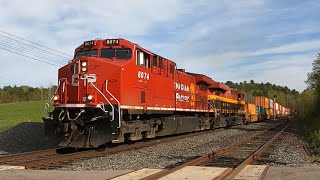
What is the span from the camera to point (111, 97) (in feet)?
43.0

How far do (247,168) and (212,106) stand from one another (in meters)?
17.8

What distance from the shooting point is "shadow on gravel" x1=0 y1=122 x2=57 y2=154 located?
15454mm

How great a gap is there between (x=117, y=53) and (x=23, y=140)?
669cm

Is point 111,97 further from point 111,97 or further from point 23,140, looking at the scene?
point 23,140

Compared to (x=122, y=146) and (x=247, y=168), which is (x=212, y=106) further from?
(x=247, y=168)

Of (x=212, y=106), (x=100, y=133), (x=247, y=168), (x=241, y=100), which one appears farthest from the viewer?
(x=241, y=100)

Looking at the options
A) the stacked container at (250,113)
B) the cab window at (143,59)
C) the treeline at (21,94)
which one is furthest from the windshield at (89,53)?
the treeline at (21,94)

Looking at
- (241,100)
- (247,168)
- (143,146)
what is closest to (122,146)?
(143,146)

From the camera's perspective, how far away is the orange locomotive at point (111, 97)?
1244 centimetres

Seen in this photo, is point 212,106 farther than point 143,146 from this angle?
Yes

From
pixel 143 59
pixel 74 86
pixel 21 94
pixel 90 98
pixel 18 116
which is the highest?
pixel 21 94

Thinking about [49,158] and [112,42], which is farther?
[112,42]

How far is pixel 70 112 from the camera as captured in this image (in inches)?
516

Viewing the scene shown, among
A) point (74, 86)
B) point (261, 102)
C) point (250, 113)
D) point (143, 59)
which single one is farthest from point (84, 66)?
point (261, 102)
